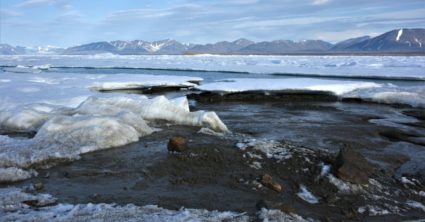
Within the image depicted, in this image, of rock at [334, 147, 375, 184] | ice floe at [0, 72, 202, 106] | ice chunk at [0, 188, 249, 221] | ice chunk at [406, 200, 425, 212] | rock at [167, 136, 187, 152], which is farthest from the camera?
ice floe at [0, 72, 202, 106]

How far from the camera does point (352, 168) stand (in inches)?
241

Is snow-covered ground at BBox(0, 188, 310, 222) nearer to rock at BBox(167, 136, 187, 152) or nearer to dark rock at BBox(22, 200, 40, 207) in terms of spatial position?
dark rock at BBox(22, 200, 40, 207)

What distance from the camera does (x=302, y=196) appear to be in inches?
218

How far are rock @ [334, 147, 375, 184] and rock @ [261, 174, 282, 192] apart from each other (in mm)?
909

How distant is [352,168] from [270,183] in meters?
1.20

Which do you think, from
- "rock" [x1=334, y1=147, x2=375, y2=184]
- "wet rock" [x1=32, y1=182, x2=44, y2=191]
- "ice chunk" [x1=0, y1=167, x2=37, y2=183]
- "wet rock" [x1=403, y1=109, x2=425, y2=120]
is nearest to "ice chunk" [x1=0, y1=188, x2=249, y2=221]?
"wet rock" [x1=32, y1=182, x2=44, y2=191]

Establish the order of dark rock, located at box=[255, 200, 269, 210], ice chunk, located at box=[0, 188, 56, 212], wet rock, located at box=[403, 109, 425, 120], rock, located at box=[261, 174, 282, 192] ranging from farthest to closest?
1. wet rock, located at box=[403, 109, 425, 120]
2. rock, located at box=[261, 174, 282, 192]
3. dark rock, located at box=[255, 200, 269, 210]
4. ice chunk, located at box=[0, 188, 56, 212]

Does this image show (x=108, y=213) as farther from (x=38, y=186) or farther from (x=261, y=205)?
(x=261, y=205)

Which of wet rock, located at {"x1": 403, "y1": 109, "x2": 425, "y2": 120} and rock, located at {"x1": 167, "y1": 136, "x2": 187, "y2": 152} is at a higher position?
rock, located at {"x1": 167, "y1": 136, "x2": 187, "y2": 152}

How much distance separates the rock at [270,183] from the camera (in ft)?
18.6

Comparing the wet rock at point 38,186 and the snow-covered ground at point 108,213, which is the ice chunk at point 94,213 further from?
the wet rock at point 38,186

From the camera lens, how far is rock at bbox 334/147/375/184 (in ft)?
19.7

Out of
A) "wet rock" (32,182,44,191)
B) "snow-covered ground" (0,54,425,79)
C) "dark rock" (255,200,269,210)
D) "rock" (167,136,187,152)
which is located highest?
"rock" (167,136,187,152)

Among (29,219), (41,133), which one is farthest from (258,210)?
(41,133)
